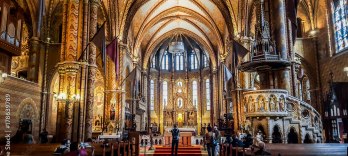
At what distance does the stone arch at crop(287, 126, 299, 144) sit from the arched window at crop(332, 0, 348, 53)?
9.40m

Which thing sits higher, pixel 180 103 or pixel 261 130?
pixel 180 103

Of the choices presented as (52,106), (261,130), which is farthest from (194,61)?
(261,130)

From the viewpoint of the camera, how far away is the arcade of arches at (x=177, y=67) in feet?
45.7

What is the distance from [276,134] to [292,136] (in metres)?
0.85

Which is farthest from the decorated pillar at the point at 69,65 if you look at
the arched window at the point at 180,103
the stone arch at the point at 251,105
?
the arched window at the point at 180,103

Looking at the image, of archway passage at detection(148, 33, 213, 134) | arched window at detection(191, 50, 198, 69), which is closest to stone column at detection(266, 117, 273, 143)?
archway passage at detection(148, 33, 213, 134)

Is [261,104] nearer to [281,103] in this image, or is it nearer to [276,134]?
[281,103]

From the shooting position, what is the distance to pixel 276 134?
1358 cm

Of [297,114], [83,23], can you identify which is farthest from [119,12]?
[297,114]

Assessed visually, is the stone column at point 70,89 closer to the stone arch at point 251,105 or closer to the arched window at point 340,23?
the stone arch at point 251,105

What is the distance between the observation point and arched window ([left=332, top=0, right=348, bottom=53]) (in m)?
20.2

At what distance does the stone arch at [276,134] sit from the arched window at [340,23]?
32.7ft

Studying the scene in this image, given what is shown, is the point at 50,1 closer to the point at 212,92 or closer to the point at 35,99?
the point at 35,99

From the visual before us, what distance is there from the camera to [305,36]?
25.8m
